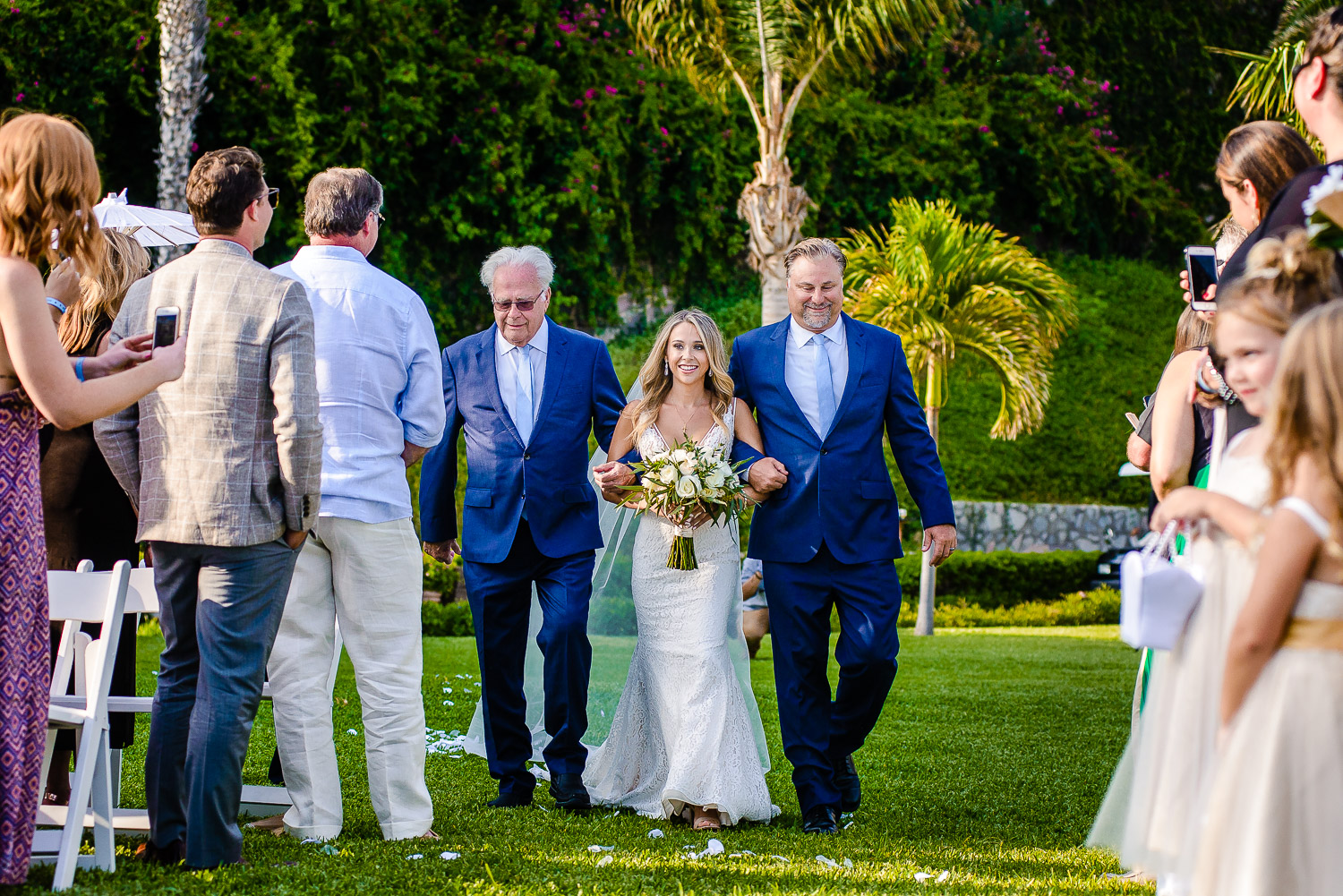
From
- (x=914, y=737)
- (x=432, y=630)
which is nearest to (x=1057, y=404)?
(x=432, y=630)

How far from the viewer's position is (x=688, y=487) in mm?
5312

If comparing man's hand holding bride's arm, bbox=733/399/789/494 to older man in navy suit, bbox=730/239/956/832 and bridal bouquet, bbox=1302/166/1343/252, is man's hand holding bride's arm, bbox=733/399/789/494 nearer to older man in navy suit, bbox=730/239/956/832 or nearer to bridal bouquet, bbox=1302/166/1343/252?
older man in navy suit, bbox=730/239/956/832

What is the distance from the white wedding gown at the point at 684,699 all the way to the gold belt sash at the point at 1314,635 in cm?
296

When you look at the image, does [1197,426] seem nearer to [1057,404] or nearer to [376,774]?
[376,774]

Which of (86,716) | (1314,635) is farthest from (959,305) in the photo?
(1314,635)

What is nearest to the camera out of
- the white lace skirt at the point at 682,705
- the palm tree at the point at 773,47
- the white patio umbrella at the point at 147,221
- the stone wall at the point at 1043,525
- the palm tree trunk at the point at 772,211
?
the white lace skirt at the point at 682,705

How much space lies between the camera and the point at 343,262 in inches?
187

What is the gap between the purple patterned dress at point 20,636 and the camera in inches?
135

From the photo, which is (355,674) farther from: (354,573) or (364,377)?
(364,377)

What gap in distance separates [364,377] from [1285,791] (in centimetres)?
339

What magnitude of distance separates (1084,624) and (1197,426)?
1452 cm

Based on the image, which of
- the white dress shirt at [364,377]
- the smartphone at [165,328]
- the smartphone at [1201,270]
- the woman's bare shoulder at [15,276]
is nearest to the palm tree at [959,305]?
the white dress shirt at [364,377]

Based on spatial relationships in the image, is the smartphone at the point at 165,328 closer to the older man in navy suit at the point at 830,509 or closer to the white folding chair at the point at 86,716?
the white folding chair at the point at 86,716

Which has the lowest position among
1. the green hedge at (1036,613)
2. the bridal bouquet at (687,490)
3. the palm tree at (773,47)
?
the green hedge at (1036,613)
